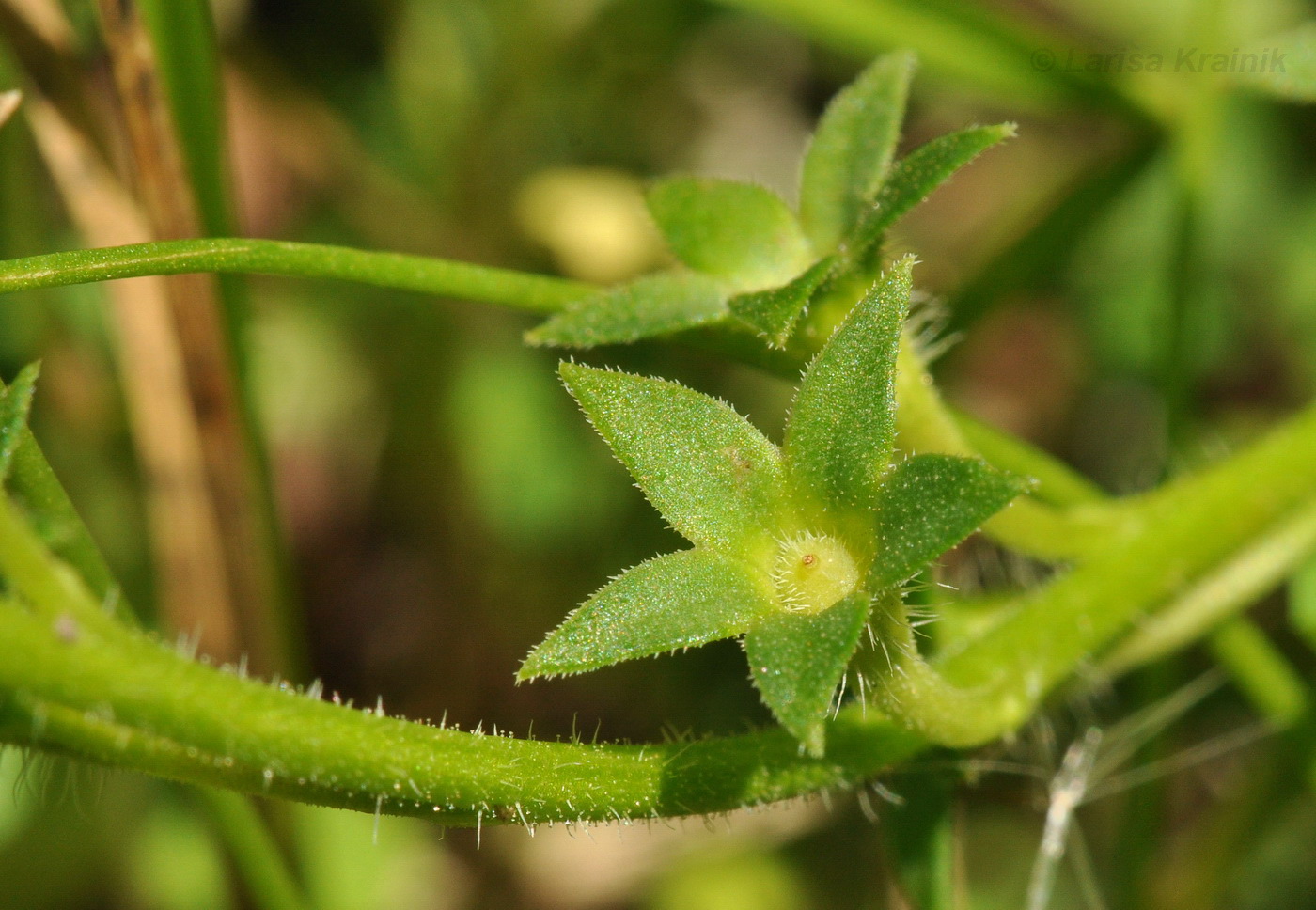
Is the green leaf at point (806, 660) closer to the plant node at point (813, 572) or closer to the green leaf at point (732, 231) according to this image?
the plant node at point (813, 572)

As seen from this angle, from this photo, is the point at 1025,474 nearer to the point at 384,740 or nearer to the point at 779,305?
the point at 779,305

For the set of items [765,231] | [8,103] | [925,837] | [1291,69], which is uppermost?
[8,103]

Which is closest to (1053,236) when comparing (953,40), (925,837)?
(953,40)

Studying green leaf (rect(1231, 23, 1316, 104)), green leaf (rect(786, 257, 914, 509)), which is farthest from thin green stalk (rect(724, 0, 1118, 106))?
green leaf (rect(786, 257, 914, 509))

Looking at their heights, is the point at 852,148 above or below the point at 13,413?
above

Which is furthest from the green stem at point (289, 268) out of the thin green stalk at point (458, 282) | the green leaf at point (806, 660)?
the green leaf at point (806, 660)

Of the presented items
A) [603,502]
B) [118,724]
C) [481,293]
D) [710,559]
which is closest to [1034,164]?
[603,502]

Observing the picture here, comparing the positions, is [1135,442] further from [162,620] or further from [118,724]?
[118,724]
